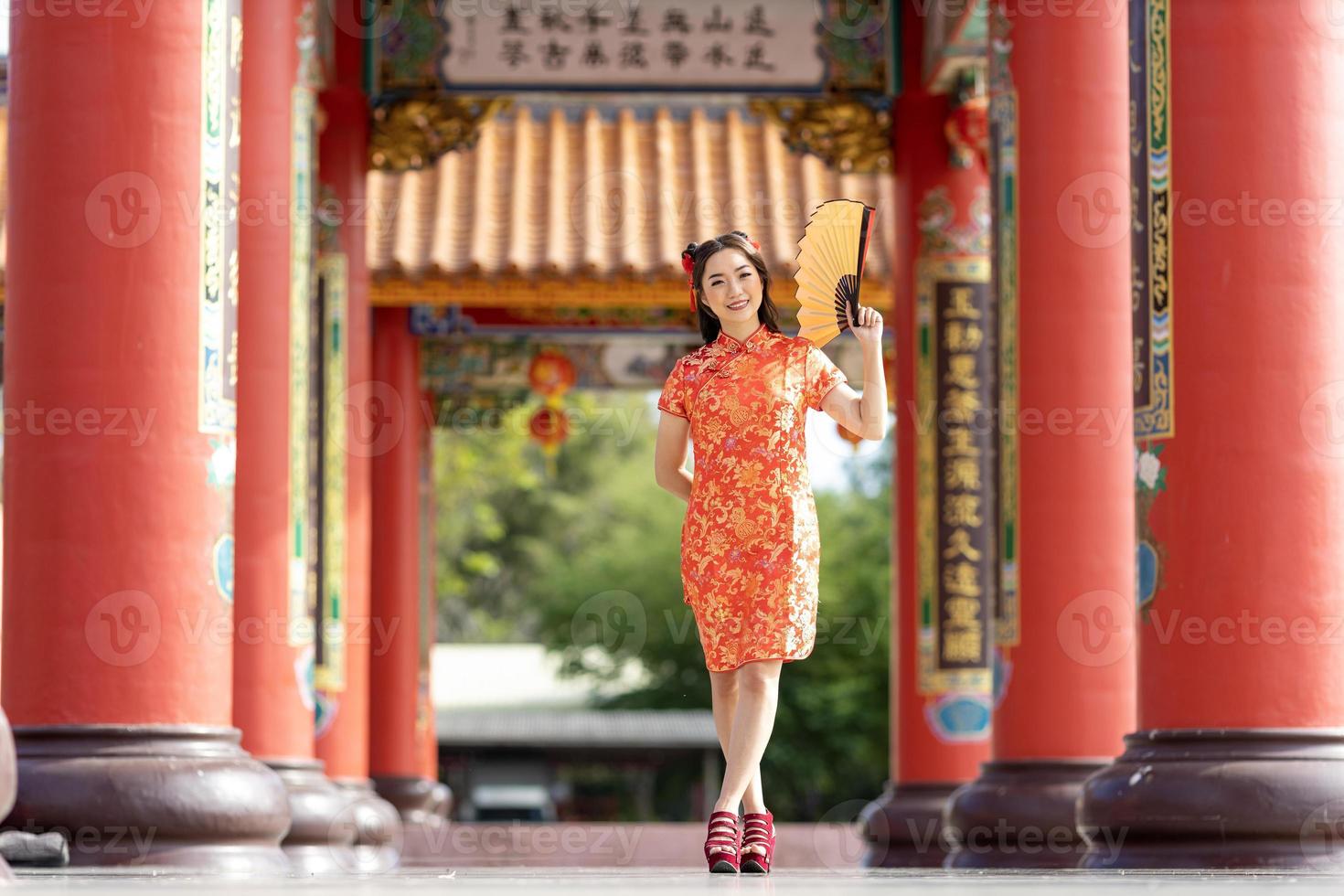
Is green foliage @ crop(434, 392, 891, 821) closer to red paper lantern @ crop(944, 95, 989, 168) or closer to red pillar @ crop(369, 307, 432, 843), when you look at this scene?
red pillar @ crop(369, 307, 432, 843)

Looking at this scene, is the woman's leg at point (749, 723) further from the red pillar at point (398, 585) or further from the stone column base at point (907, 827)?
the red pillar at point (398, 585)

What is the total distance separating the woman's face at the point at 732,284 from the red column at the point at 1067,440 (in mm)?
3528

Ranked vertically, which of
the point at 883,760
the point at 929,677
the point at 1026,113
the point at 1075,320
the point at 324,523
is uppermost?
the point at 1026,113

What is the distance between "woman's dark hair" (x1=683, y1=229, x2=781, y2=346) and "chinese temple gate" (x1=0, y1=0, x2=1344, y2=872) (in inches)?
52.8

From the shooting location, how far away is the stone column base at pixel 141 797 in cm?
604

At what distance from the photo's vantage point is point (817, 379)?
566cm

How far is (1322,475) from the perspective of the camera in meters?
6.16

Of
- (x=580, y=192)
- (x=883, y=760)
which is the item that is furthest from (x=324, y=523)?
(x=883, y=760)

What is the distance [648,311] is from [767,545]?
42.3 feet

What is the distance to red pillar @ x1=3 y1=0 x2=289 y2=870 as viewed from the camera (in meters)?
6.17

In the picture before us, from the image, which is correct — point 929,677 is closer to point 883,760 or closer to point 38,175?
point 38,175

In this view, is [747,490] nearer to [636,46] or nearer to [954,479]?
[954,479]

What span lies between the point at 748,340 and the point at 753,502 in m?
0.45

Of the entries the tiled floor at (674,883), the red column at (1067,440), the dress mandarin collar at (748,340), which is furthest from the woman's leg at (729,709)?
the red column at (1067,440)
